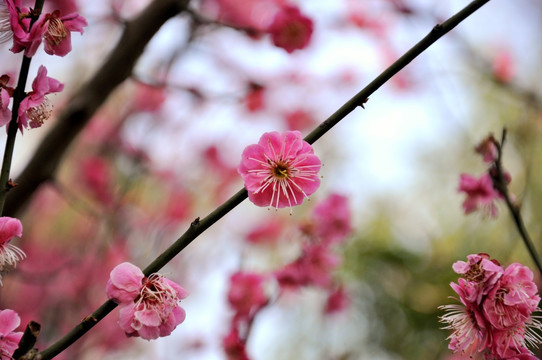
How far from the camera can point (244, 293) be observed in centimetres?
159

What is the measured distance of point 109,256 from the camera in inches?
91.4

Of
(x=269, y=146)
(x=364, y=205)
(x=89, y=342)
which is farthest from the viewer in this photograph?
(x=364, y=205)

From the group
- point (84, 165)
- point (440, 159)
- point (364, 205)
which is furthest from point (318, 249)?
point (440, 159)

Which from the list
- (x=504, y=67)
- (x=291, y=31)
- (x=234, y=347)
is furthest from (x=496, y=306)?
(x=504, y=67)

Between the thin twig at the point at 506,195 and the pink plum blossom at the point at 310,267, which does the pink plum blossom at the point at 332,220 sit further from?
the thin twig at the point at 506,195

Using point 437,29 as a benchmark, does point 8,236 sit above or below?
below

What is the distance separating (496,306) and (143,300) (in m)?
0.43

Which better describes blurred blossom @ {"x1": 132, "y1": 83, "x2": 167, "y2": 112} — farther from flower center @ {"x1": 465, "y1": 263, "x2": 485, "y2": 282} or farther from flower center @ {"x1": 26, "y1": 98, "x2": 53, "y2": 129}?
flower center @ {"x1": 465, "y1": 263, "x2": 485, "y2": 282}

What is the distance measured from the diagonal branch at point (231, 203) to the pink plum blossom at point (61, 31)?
325mm

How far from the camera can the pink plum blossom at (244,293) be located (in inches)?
61.3

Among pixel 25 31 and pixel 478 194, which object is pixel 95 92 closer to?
pixel 25 31

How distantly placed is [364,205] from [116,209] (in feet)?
8.12

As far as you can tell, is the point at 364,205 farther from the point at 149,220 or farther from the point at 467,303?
the point at 467,303

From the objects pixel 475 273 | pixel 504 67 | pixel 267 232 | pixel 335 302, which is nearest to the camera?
pixel 475 273
